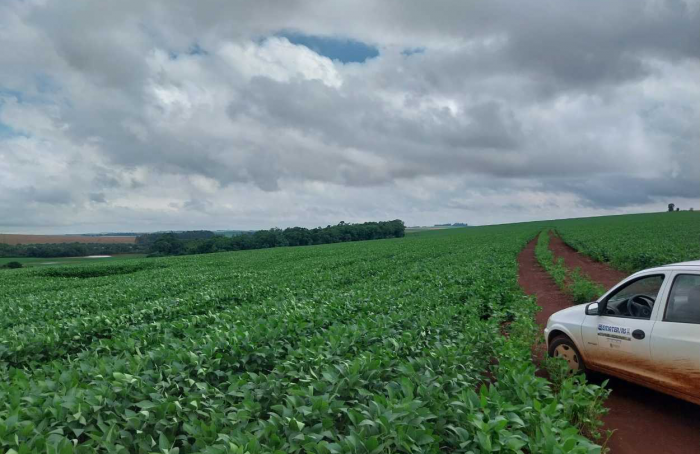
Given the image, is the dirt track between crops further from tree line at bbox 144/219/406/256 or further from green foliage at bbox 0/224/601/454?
tree line at bbox 144/219/406/256

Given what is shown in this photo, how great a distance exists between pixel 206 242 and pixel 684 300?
3384 inches

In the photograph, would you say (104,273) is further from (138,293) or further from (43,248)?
(43,248)

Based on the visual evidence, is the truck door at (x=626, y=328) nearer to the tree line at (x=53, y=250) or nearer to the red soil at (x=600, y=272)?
the red soil at (x=600, y=272)

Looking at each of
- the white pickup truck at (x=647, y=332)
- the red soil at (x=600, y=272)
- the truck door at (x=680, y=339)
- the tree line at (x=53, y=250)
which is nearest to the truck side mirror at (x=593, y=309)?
the white pickup truck at (x=647, y=332)

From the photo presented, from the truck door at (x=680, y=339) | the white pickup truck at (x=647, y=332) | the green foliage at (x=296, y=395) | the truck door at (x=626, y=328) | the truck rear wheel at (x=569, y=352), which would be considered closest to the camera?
the green foliage at (x=296, y=395)

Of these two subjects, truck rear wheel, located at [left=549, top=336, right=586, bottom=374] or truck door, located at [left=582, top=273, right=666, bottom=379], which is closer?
truck door, located at [left=582, top=273, right=666, bottom=379]

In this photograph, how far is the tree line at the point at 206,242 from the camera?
7838 centimetres

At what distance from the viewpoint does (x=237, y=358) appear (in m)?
5.34

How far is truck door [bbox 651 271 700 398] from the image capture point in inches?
181

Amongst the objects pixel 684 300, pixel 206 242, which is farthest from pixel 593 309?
pixel 206 242

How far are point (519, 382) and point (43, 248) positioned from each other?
316ft

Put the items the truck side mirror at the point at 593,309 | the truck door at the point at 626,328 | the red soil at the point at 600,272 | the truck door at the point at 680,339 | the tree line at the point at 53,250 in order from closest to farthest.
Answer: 1. the truck door at the point at 680,339
2. the truck door at the point at 626,328
3. the truck side mirror at the point at 593,309
4. the red soil at the point at 600,272
5. the tree line at the point at 53,250

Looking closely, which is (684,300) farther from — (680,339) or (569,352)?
(569,352)

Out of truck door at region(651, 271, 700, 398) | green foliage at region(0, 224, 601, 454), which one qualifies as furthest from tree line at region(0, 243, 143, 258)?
truck door at region(651, 271, 700, 398)
